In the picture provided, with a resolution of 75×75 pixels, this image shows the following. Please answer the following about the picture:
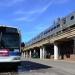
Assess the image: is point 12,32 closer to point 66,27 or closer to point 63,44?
point 66,27

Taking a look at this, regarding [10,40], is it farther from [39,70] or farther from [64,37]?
[64,37]

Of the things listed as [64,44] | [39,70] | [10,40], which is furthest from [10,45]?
[64,44]

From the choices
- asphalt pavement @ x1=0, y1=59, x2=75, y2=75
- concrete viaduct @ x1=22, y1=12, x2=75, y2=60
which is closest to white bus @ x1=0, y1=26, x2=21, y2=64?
asphalt pavement @ x1=0, y1=59, x2=75, y2=75

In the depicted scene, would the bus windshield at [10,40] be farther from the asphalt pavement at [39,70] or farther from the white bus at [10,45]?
the asphalt pavement at [39,70]

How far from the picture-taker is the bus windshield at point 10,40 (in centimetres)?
1848

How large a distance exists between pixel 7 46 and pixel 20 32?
141 cm

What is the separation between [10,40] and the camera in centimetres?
1867

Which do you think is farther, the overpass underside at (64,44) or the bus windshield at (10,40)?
the overpass underside at (64,44)

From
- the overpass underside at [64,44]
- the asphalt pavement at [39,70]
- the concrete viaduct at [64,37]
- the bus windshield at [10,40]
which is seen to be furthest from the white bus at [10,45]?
the overpass underside at [64,44]

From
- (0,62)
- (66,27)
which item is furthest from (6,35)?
(66,27)

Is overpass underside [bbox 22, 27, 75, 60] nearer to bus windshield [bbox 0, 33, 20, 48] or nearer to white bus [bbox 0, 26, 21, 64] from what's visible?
white bus [bbox 0, 26, 21, 64]

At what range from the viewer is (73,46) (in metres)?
62.9

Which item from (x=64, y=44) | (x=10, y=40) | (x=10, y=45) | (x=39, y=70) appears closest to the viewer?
(x=10, y=45)

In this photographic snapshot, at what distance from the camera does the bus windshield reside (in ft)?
60.6
